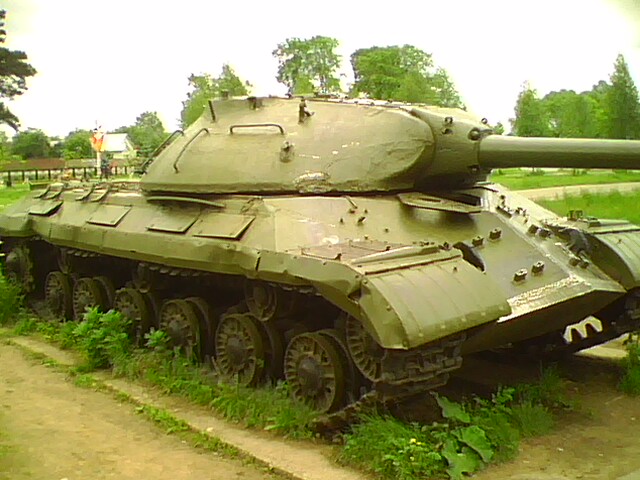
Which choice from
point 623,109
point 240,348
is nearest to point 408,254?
point 240,348

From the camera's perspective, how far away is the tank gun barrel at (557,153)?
673cm

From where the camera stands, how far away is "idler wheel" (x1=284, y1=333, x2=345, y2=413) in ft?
22.1

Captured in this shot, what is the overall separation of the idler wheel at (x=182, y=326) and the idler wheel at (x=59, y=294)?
2.52 meters

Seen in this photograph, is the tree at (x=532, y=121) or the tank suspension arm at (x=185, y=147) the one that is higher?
the tree at (x=532, y=121)

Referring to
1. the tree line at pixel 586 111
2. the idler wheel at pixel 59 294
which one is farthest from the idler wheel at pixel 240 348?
the tree line at pixel 586 111

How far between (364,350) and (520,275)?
5.23 ft

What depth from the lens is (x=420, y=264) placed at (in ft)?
20.5

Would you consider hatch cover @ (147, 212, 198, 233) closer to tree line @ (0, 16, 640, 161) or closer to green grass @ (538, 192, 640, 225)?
tree line @ (0, 16, 640, 161)

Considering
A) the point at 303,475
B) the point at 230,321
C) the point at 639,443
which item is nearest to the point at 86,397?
the point at 230,321

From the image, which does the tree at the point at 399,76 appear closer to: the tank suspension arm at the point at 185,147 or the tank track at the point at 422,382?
the tank suspension arm at the point at 185,147

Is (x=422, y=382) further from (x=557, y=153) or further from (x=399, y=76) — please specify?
(x=399, y=76)

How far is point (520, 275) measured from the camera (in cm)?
708

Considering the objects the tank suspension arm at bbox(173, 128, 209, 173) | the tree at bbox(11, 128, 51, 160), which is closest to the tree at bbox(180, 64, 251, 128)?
the tree at bbox(11, 128, 51, 160)

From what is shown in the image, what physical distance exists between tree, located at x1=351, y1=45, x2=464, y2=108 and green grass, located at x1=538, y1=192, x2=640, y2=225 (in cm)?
273
